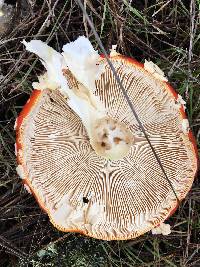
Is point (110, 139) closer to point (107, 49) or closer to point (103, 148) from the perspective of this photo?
point (103, 148)

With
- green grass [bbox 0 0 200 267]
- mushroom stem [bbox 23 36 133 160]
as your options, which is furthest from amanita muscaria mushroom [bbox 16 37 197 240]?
green grass [bbox 0 0 200 267]

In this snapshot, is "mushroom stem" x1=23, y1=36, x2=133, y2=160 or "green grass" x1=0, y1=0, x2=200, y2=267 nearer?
Answer: "mushroom stem" x1=23, y1=36, x2=133, y2=160

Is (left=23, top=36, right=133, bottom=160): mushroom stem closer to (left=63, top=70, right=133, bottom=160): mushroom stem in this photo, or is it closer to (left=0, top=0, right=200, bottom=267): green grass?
(left=63, top=70, right=133, bottom=160): mushroom stem

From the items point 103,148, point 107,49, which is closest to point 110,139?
point 103,148

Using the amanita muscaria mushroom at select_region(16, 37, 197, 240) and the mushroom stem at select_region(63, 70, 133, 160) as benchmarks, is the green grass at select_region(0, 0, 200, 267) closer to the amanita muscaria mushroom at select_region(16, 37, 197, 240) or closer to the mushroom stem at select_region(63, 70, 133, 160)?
the amanita muscaria mushroom at select_region(16, 37, 197, 240)

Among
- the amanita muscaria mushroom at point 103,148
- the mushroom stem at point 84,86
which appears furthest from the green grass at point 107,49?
the mushroom stem at point 84,86

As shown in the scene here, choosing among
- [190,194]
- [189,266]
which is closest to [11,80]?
[190,194]

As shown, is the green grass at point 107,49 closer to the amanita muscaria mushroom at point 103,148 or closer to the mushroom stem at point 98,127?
the amanita muscaria mushroom at point 103,148
